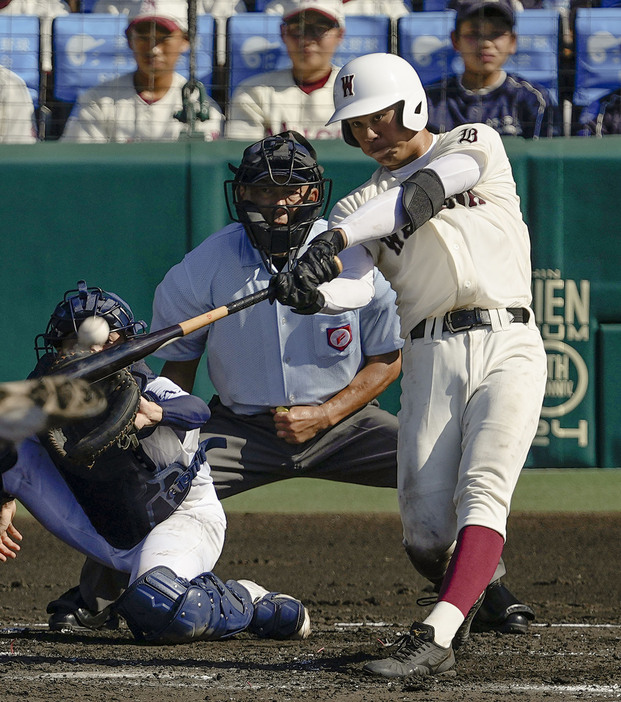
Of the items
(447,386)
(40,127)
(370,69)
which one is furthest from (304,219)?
(40,127)

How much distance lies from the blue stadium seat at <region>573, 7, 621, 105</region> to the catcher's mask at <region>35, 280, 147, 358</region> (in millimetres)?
3897

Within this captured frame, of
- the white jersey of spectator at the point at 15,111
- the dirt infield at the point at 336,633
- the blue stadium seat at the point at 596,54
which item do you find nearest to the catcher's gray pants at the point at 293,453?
the dirt infield at the point at 336,633

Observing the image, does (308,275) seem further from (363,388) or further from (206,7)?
(206,7)

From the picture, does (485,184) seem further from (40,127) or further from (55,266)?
(40,127)

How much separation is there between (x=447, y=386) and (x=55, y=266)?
339cm

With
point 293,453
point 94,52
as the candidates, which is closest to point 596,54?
point 94,52

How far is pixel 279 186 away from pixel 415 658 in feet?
6.03

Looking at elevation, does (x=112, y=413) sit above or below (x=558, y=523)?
above

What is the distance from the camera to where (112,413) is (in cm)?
315

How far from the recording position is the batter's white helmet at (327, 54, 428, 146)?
336 centimetres

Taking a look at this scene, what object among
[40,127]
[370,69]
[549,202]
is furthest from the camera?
[40,127]

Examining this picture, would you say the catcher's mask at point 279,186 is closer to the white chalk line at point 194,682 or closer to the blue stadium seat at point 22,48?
the white chalk line at point 194,682

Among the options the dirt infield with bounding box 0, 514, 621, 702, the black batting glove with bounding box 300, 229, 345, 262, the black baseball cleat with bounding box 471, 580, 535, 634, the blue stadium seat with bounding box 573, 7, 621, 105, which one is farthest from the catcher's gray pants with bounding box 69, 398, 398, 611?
the blue stadium seat with bounding box 573, 7, 621, 105

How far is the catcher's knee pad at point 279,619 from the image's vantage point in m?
3.54
